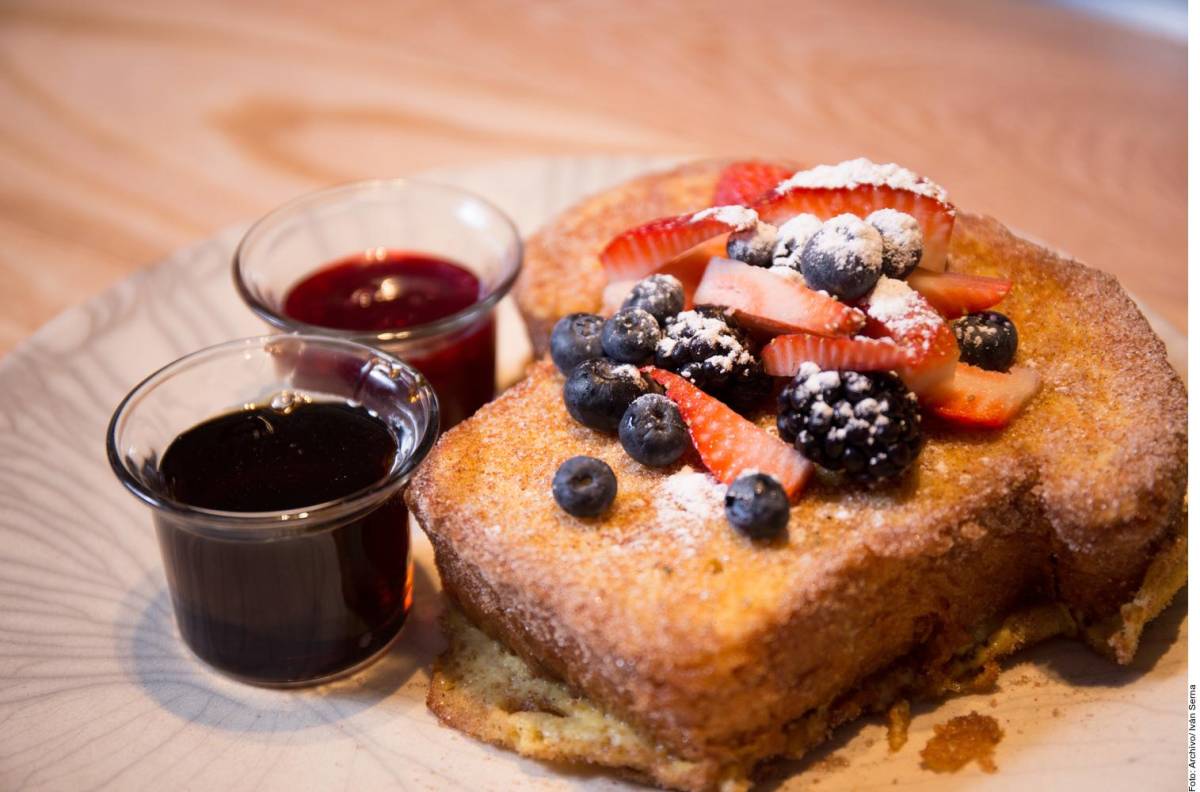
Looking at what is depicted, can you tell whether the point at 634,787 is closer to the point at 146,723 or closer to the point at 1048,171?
the point at 146,723

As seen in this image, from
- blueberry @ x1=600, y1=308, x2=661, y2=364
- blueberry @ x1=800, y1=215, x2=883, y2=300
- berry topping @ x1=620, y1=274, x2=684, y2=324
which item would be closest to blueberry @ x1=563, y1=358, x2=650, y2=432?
blueberry @ x1=600, y1=308, x2=661, y2=364

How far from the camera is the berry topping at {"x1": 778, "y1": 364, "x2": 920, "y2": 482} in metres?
1.95

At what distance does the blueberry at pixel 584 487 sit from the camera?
2025mm

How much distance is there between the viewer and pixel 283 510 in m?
2.12

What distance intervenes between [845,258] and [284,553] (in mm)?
1115

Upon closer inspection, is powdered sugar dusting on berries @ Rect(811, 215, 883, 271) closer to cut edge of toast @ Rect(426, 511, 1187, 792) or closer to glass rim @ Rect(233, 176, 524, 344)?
cut edge of toast @ Rect(426, 511, 1187, 792)

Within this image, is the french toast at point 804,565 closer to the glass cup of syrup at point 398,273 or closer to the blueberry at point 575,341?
the blueberry at point 575,341

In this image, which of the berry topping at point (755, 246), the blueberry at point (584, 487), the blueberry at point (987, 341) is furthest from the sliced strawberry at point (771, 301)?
the blueberry at point (584, 487)

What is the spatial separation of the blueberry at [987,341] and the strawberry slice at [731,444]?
41cm

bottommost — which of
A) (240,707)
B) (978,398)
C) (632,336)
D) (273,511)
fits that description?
(240,707)

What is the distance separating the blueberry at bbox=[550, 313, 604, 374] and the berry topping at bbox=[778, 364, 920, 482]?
49 centimetres

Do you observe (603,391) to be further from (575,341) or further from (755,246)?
(755,246)

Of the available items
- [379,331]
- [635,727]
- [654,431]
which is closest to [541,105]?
[379,331]

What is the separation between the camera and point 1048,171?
3.93 m
